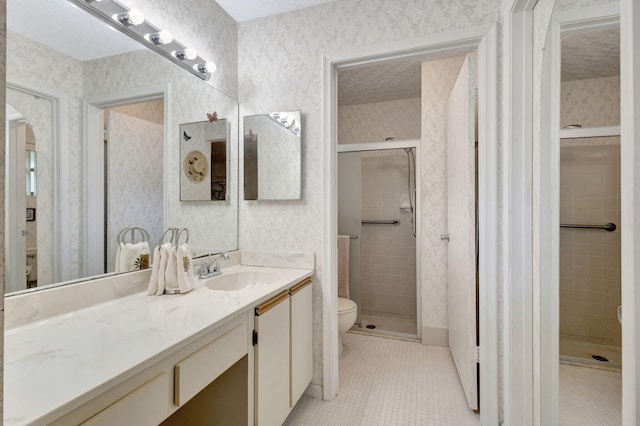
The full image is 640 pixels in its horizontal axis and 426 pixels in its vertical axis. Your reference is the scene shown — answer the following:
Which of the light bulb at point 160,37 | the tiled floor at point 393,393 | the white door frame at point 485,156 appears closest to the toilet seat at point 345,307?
the tiled floor at point 393,393

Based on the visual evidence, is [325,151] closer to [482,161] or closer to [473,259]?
[482,161]

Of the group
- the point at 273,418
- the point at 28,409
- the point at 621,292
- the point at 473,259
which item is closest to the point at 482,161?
the point at 473,259

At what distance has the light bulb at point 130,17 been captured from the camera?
1.30 metres

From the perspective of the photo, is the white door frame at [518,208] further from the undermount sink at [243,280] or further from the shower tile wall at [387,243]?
the shower tile wall at [387,243]

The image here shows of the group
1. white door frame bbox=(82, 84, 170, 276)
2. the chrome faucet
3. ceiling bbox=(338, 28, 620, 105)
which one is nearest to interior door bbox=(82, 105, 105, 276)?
white door frame bbox=(82, 84, 170, 276)

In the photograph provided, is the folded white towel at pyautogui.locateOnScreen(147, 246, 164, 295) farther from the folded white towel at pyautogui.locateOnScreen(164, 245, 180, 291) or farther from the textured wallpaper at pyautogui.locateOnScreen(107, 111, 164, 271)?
the textured wallpaper at pyautogui.locateOnScreen(107, 111, 164, 271)

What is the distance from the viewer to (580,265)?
0.95 metres

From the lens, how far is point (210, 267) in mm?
1757

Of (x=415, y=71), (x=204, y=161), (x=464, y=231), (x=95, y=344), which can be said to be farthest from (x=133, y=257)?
(x=415, y=71)

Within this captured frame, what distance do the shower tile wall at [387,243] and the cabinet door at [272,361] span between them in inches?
79.5

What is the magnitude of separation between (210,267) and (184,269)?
384 millimetres

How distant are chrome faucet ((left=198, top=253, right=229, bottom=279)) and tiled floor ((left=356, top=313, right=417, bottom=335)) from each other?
1.78m

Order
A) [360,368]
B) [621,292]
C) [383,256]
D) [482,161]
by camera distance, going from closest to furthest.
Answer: [621,292]
[482,161]
[360,368]
[383,256]

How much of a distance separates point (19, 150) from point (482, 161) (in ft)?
6.35
